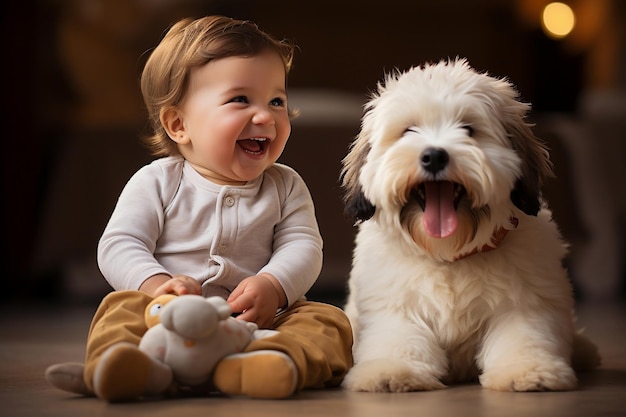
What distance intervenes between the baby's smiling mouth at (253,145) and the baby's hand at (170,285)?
0.33 meters

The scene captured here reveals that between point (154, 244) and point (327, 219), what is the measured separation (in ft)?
8.10

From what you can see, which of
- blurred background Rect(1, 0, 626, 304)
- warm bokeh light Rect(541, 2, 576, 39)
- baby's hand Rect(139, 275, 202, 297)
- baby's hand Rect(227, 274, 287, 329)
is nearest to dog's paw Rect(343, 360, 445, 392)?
baby's hand Rect(227, 274, 287, 329)

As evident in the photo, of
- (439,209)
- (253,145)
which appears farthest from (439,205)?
(253,145)

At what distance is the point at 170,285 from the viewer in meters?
2.09

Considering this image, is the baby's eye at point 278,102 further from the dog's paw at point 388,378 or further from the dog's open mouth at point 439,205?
the dog's paw at point 388,378

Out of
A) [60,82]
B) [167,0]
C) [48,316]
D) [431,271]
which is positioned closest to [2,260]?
[60,82]

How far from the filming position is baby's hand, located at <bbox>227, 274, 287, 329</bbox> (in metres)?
2.15

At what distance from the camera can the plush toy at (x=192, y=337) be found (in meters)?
1.88

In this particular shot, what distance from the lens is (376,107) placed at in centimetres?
222

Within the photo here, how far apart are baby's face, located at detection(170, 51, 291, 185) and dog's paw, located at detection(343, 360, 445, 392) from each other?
546 mm

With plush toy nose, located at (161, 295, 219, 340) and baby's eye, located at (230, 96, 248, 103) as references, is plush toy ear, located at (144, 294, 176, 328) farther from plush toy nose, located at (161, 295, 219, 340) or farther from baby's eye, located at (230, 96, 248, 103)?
baby's eye, located at (230, 96, 248, 103)

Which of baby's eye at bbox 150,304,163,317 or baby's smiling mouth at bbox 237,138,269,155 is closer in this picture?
baby's eye at bbox 150,304,163,317

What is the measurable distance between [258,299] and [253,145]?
379 mm

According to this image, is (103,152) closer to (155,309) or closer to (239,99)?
(239,99)
